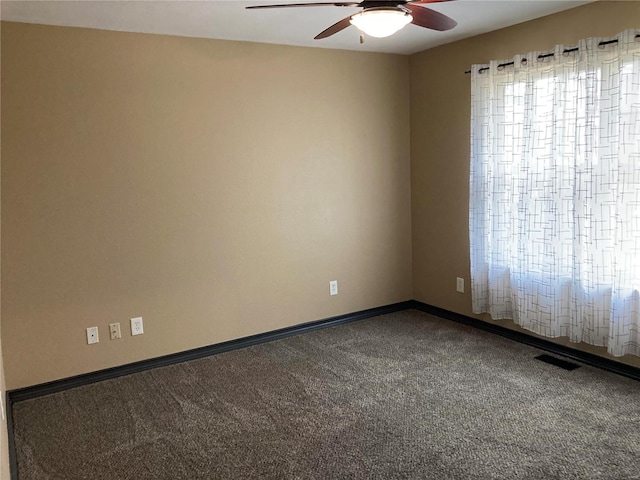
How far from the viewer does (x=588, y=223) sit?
3.55 metres

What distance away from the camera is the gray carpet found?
2.62m

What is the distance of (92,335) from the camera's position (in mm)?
3744

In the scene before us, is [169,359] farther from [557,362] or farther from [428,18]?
[428,18]

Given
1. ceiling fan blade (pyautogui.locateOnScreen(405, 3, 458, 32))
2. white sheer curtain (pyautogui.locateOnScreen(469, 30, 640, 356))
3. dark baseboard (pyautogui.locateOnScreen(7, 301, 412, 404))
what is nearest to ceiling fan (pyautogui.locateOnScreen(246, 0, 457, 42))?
ceiling fan blade (pyautogui.locateOnScreen(405, 3, 458, 32))

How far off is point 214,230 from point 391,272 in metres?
1.86

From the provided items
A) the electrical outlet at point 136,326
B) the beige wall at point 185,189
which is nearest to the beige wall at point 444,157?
the beige wall at point 185,189

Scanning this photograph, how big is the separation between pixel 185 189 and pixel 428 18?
225cm

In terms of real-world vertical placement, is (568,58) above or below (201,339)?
above

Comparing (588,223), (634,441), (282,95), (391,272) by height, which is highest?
(282,95)

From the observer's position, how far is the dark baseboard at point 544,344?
355 centimetres

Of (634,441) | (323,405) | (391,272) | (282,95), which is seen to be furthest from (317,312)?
(634,441)

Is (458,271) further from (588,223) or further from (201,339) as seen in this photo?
(201,339)

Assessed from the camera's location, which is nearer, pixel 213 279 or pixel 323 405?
pixel 323 405

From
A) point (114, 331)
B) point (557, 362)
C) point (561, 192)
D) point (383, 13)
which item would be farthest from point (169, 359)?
point (561, 192)
